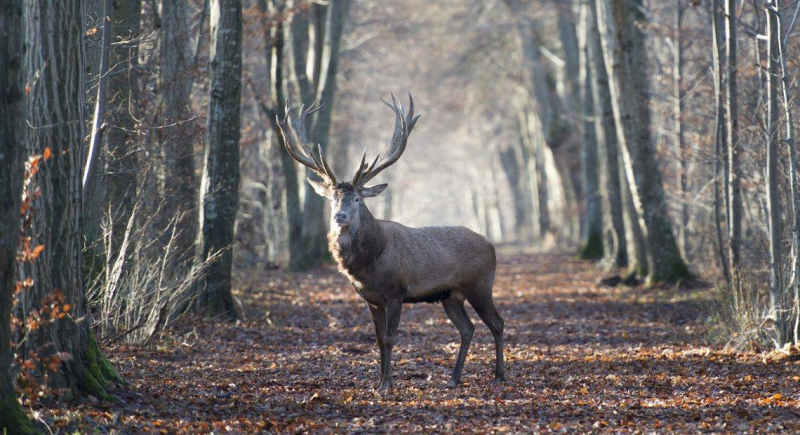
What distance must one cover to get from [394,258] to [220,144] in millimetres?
4751

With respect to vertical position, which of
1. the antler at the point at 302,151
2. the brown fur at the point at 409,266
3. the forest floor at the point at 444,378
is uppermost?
the antler at the point at 302,151

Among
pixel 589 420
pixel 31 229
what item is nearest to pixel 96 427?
pixel 31 229

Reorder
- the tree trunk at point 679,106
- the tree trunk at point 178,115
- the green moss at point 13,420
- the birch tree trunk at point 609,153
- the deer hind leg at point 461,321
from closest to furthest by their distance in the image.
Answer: the green moss at point 13,420 → the deer hind leg at point 461,321 → the tree trunk at point 178,115 → the tree trunk at point 679,106 → the birch tree trunk at point 609,153

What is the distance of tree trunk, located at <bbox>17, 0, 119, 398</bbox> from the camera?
690 centimetres

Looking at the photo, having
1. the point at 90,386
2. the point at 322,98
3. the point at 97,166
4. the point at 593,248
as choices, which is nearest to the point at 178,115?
the point at 97,166

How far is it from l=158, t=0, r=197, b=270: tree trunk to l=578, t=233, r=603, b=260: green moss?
15.5 metres

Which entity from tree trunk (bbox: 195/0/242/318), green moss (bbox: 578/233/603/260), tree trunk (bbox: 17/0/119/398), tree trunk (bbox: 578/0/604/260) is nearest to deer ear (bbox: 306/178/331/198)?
tree trunk (bbox: 17/0/119/398)

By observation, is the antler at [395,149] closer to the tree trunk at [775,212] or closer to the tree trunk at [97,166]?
the tree trunk at [97,166]

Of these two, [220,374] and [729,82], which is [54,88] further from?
[729,82]

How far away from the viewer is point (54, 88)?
278 inches

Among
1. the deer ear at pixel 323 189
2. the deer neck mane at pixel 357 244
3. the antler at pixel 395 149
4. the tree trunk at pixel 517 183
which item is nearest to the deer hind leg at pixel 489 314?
the deer neck mane at pixel 357 244

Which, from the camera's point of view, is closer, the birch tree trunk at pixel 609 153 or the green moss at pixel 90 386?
the green moss at pixel 90 386

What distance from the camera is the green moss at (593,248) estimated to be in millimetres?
27859

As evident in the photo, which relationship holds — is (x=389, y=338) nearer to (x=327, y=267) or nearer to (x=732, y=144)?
(x=732, y=144)
